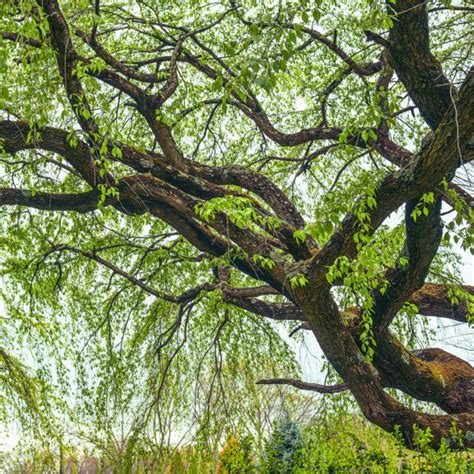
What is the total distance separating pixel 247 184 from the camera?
6465 mm

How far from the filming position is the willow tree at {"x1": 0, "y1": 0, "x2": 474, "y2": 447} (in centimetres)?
461

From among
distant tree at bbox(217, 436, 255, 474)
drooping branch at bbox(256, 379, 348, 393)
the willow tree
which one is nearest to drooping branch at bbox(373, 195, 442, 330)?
the willow tree

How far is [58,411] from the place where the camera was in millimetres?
8539

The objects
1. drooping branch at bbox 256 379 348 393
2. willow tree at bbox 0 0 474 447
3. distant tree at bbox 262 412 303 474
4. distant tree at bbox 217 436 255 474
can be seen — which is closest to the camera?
willow tree at bbox 0 0 474 447

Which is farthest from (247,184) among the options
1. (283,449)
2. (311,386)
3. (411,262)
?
(283,449)

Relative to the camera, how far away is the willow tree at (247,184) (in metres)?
4.61

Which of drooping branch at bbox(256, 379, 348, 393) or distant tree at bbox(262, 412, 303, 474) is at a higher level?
drooping branch at bbox(256, 379, 348, 393)

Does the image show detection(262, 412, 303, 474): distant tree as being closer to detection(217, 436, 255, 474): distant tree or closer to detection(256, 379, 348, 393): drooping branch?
detection(217, 436, 255, 474): distant tree

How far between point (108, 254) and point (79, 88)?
3.41 meters

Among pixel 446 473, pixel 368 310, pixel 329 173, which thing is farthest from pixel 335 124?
pixel 446 473

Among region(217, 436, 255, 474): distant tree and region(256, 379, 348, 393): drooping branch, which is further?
region(256, 379, 348, 393): drooping branch

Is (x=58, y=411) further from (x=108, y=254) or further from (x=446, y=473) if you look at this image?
(x=446, y=473)

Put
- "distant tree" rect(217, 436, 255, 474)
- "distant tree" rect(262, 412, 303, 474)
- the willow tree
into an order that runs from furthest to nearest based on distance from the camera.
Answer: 1. "distant tree" rect(262, 412, 303, 474)
2. "distant tree" rect(217, 436, 255, 474)
3. the willow tree

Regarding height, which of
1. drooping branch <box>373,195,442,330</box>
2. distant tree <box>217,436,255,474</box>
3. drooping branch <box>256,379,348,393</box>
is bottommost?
distant tree <box>217,436,255,474</box>
